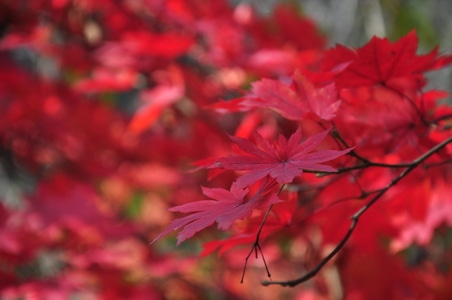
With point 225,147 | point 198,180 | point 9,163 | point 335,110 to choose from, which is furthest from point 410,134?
point 9,163

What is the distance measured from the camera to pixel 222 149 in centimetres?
156

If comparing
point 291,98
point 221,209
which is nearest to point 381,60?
point 291,98

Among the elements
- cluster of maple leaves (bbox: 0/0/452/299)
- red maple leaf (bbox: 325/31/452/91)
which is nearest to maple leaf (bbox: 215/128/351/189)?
cluster of maple leaves (bbox: 0/0/452/299)

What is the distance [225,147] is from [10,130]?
65cm

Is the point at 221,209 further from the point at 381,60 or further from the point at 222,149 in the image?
the point at 222,149

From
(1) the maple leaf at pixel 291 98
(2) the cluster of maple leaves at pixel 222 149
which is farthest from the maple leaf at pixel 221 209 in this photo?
(1) the maple leaf at pixel 291 98

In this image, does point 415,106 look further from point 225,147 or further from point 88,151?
point 88,151

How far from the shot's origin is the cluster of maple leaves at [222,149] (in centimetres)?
60

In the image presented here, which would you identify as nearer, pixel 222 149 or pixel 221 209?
pixel 221 209

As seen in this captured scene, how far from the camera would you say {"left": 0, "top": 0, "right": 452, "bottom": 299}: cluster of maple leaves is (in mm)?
603

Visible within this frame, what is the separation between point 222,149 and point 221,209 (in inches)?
41.5

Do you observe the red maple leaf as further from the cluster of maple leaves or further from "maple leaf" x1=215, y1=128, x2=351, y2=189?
"maple leaf" x1=215, y1=128, x2=351, y2=189

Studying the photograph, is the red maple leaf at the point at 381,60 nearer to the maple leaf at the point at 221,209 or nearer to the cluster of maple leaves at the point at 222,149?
the cluster of maple leaves at the point at 222,149

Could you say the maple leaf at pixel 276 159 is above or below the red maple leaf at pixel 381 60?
below
